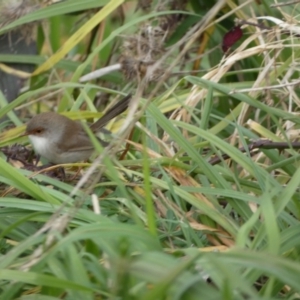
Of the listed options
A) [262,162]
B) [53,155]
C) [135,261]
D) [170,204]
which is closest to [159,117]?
[170,204]

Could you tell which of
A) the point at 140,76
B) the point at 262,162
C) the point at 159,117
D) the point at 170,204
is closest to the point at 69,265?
the point at 170,204

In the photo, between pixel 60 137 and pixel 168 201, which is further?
pixel 60 137

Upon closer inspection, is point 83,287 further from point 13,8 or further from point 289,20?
point 13,8

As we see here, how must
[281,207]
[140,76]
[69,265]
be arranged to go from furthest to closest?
[140,76] < [281,207] < [69,265]

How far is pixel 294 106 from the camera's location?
3.42m

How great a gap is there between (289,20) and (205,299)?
1.55m

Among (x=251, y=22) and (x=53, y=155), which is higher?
(x=251, y=22)

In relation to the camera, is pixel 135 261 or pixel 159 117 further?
pixel 159 117

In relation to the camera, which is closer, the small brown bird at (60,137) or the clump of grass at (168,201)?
the clump of grass at (168,201)

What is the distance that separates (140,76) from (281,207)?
1.63 metres

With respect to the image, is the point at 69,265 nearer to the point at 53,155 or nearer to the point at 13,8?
the point at 53,155

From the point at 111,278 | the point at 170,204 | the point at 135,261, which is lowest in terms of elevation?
the point at 170,204

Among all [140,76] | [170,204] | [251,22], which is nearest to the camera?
[170,204]

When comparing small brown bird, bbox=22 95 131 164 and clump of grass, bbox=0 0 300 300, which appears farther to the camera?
small brown bird, bbox=22 95 131 164
